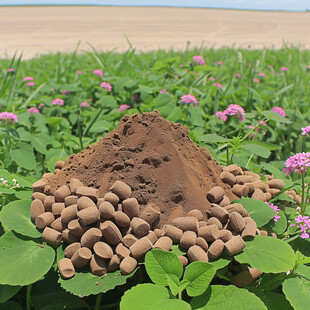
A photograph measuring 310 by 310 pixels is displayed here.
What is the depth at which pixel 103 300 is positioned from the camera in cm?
140

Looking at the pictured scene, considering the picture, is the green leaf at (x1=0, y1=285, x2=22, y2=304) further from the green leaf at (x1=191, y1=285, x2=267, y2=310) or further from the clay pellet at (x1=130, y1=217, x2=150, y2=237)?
the green leaf at (x1=191, y1=285, x2=267, y2=310)

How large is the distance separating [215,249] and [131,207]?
0.29 meters

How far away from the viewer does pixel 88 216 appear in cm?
127

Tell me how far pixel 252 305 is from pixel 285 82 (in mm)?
3415

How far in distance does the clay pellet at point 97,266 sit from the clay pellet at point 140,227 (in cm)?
13

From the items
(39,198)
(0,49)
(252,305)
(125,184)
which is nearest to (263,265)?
(252,305)

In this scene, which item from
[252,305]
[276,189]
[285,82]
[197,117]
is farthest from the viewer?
[285,82]

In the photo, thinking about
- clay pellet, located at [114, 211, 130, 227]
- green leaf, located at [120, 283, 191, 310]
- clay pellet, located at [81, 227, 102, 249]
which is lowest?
green leaf, located at [120, 283, 191, 310]

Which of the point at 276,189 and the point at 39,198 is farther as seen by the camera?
the point at 276,189

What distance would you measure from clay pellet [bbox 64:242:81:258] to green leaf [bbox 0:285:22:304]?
20 cm

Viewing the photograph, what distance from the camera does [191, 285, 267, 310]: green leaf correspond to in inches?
43.4

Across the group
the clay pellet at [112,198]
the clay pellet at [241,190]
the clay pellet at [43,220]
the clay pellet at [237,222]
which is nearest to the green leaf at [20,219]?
the clay pellet at [43,220]

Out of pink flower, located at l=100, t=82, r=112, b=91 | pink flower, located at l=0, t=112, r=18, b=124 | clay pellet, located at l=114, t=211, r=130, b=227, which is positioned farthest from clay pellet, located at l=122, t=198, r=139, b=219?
pink flower, located at l=100, t=82, r=112, b=91

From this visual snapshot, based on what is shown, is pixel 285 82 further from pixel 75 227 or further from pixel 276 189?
pixel 75 227
